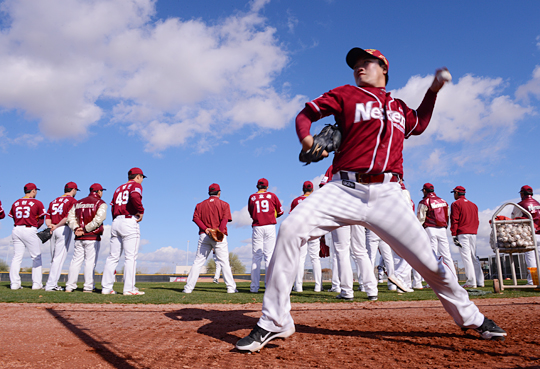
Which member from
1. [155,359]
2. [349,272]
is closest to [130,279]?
[349,272]

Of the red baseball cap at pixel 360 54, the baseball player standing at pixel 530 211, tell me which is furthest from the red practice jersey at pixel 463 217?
the red baseball cap at pixel 360 54

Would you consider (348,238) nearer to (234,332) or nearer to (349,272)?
(349,272)

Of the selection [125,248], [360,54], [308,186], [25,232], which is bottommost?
Result: [125,248]

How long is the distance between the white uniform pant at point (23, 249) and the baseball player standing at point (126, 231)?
2.89 metres

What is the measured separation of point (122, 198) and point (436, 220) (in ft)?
24.7

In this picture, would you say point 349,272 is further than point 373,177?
Yes

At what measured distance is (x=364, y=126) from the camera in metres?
2.90

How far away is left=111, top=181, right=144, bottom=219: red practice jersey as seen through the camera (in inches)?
298

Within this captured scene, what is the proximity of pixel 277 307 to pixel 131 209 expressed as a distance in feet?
18.8

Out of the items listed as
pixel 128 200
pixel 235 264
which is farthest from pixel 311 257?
pixel 235 264

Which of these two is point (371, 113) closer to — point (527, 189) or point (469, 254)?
point (469, 254)

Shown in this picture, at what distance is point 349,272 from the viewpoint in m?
6.45

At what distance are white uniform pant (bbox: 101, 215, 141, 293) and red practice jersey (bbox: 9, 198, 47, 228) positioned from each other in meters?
2.97

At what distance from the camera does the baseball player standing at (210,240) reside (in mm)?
8500
